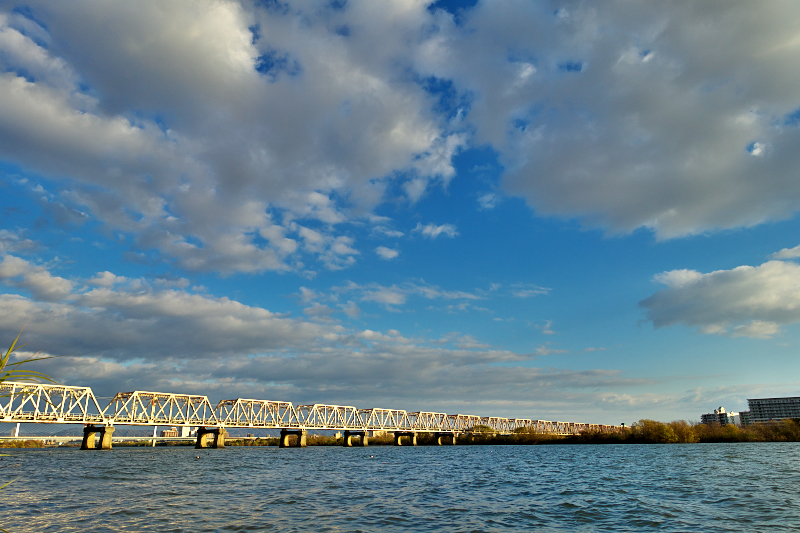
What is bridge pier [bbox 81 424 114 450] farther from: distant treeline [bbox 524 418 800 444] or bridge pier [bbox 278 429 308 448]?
distant treeline [bbox 524 418 800 444]

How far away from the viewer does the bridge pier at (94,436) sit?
123 m

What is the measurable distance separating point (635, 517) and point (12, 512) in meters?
35.9

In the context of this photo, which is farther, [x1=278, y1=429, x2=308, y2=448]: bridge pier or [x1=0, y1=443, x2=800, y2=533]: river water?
[x1=278, y1=429, x2=308, y2=448]: bridge pier

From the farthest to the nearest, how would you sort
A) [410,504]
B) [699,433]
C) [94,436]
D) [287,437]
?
1. [287,437]
2. [699,433]
3. [94,436]
4. [410,504]

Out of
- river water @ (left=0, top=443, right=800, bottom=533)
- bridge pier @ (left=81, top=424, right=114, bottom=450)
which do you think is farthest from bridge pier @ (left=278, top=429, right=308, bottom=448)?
river water @ (left=0, top=443, right=800, bottom=533)

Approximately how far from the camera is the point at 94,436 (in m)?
126

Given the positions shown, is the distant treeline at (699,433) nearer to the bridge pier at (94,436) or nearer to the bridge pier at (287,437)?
the bridge pier at (287,437)

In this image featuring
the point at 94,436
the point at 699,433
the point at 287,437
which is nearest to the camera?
the point at 94,436

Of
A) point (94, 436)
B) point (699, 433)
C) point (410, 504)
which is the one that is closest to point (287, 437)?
point (94, 436)

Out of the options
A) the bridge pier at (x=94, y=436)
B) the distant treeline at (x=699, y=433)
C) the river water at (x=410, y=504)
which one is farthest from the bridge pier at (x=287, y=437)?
the river water at (x=410, y=504)

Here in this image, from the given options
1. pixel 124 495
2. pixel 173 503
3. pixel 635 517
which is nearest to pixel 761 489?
pixel 635 517

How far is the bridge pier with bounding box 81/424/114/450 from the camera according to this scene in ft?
403

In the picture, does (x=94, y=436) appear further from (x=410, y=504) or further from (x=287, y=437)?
(x=410, y=504)

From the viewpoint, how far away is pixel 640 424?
157 metres
